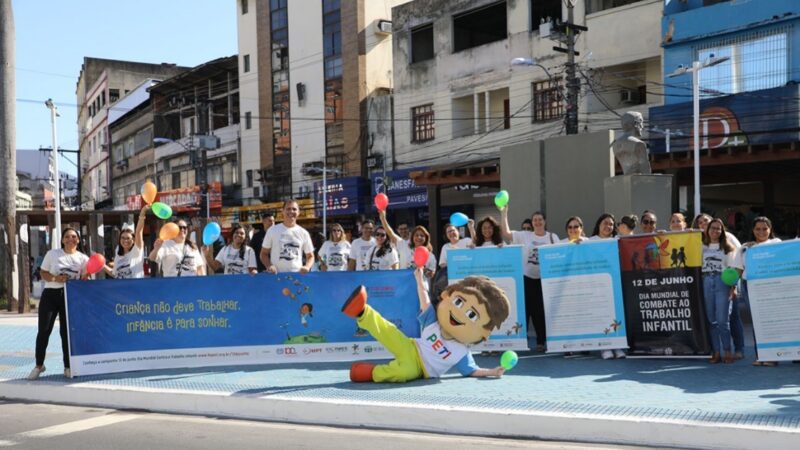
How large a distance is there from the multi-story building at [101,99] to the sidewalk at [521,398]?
198ft

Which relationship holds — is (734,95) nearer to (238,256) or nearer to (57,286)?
(238,256)

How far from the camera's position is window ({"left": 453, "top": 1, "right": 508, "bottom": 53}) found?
107ft

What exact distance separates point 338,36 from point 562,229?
28.8 meters

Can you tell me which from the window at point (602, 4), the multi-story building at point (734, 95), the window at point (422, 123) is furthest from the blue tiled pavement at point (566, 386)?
the window at point (422, 123)

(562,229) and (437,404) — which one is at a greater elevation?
(562,229)

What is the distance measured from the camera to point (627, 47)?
1055 inches

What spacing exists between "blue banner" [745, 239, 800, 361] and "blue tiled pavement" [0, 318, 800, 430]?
0.84ft

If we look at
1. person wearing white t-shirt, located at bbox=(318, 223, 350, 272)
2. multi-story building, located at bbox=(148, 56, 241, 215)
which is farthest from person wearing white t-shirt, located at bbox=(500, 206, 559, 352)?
multi-story building, located at bbox=(148, 56, 241, 215)

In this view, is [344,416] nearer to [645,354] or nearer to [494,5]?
[645,354]

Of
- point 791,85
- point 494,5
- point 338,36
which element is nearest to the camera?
point 791,85

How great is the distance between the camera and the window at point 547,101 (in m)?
28.7

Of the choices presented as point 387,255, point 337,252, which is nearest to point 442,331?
point 387,255

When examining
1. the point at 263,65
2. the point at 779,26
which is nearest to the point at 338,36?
the point at 263,65

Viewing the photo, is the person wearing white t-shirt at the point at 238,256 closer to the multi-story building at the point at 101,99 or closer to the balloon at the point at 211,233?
the balloon at the point at 211,233
